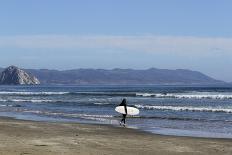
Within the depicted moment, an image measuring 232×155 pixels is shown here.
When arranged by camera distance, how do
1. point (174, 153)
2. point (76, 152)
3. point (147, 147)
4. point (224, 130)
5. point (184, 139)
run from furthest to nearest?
point (224, 130) < point (184, 139) < point (147, 147) < point (174, 153) < point (76, 152)

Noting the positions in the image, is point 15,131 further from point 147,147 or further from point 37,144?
point 147,147

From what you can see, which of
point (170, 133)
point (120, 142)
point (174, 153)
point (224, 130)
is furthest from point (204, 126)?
point (174, 153)

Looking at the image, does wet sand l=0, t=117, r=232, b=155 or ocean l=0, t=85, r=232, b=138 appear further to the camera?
ocean l=0, t=85, r=232, b=138

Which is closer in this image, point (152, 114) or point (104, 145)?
point (104, 145)

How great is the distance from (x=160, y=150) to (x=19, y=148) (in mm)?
4303

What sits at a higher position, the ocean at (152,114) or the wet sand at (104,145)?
the ocean at (152,114)

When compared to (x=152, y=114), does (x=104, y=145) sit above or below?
below

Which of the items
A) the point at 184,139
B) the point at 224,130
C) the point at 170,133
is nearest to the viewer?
the point at 184,139

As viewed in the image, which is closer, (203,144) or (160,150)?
(160,150)

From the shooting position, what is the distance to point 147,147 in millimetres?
17141

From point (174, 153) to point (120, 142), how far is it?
9.20 feet

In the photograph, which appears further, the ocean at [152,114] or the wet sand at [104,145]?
the ocean at [152,114]

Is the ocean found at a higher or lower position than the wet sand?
higher

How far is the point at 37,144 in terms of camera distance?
1661cm
